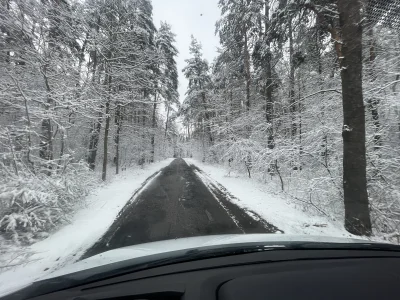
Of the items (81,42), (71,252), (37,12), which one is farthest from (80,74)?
(71,252)

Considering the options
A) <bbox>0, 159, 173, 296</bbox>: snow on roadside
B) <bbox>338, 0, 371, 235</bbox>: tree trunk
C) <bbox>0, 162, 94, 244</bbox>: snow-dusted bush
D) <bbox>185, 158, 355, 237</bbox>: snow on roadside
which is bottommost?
<bbox>0, 159, 173, 296</bbox>: snow on roadside

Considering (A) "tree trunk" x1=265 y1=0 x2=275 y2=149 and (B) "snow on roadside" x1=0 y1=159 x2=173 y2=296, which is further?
(A) "tree trunk" x1=265 y1=0 x2=275 y2=149

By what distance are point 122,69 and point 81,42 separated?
199 cm

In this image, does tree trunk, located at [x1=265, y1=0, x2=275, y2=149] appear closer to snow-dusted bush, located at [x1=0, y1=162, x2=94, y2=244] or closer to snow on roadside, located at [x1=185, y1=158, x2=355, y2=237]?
snow on roadside, located at [x1=185, y1=158, x2=355, y2=237]

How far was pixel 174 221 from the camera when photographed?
201 inches

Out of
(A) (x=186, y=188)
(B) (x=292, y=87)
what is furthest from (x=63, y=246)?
(B) (x=292, y=87)

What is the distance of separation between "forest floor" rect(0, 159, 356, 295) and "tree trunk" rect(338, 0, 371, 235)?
58 centimetres

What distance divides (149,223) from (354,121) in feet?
17.0

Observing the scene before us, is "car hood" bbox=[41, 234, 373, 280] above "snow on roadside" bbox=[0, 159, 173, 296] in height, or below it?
above

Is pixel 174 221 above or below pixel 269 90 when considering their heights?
below

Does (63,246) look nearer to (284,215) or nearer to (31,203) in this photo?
(31,203)

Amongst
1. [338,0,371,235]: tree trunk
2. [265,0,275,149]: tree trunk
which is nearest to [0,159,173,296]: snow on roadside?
[338,0,371,235]: tree trunk

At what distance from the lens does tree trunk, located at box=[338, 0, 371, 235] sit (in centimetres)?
405

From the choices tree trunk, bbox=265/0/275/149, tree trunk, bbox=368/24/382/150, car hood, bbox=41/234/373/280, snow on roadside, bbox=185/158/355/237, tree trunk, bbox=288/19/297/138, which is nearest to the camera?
car hood, bbox=41/234/373/280
